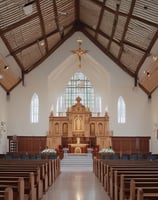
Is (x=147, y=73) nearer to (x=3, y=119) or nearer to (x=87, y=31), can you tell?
(x=87, y=31)

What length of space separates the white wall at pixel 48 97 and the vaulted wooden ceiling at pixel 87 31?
0.48 metres

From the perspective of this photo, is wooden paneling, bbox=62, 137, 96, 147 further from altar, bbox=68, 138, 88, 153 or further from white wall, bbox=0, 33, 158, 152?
white wall, bbox=0, 33, 158, 152

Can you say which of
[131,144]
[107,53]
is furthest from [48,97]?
[131,144]

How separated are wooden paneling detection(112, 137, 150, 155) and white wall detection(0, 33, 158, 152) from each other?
1.25 feet

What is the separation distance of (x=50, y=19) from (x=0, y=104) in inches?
280

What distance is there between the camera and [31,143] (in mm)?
28219

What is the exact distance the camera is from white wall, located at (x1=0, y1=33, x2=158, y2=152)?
28.4m

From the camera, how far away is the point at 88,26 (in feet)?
89.8

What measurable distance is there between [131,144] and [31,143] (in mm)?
7383

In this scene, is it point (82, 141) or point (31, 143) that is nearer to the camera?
point (31, 143)

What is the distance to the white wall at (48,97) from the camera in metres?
28.4

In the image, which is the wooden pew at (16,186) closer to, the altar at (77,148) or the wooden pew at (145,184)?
the wooden pew at (145,184)

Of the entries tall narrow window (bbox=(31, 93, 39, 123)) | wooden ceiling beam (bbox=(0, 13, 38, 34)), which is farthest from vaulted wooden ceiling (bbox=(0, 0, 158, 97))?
tall narrow window (bbox=(31, 93, 39, 123))

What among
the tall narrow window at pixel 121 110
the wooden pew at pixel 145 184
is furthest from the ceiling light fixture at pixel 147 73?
the wooden pew at pixel 145 184
